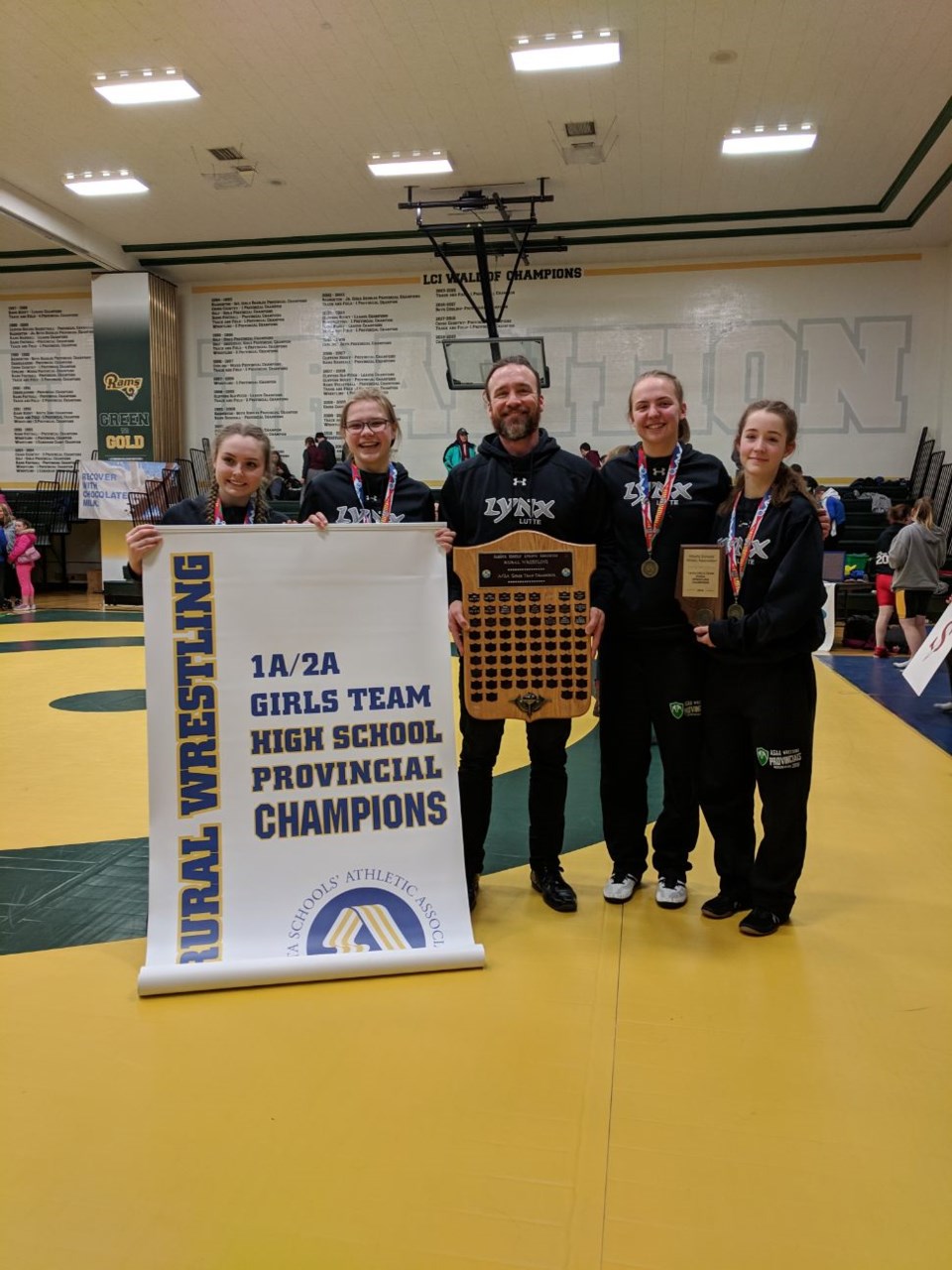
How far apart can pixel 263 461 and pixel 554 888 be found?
182 cm

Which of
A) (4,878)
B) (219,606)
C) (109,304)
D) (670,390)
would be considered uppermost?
(109,304)

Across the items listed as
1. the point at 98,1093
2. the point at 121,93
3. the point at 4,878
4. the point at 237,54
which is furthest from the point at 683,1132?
the point at 121,93

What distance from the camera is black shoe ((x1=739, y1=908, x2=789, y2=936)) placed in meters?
2.81

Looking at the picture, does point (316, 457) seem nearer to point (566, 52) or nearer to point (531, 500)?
point (566, 52)

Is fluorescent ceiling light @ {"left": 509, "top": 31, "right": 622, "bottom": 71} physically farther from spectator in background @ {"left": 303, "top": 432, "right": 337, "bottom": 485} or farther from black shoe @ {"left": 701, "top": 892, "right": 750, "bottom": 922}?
black shoe @ {"left": 701, "top": 892, "right": 750, "bottom": 922}

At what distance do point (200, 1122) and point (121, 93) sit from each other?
1053 centimetres

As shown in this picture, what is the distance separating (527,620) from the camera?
108 inches

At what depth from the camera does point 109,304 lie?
598 inches

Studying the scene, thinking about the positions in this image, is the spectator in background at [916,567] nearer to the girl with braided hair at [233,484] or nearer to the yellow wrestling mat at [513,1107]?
the yellow wrestling mat at [513,1107]

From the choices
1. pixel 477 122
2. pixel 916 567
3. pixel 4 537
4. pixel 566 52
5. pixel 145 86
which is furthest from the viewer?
pixel 4 537

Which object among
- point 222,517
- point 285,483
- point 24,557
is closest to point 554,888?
point 222,517

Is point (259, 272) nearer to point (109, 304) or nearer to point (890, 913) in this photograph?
point (109, 304)

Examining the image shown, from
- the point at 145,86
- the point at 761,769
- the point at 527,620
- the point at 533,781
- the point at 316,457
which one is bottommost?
the point at 533,781

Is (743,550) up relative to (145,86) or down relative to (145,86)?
down
